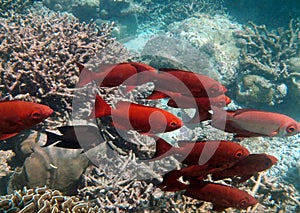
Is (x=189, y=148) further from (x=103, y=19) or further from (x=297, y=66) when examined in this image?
(x=103, y=19)

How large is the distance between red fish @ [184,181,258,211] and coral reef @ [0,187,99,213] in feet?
4.28

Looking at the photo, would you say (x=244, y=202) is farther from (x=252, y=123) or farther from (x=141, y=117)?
(x=141, y=117)

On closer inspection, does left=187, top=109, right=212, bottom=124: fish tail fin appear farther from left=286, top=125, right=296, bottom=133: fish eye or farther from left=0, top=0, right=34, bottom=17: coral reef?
left=0, top=0, right=34, bottom=17: coral reef

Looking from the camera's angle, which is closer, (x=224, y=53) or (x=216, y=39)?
(x=224, y=53)

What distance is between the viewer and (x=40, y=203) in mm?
3002

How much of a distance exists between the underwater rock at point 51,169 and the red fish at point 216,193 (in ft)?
5.67

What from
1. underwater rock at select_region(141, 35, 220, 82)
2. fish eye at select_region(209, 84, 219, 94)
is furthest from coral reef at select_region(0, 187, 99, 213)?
underwater rock at select_region(141, 35, 220, 82)

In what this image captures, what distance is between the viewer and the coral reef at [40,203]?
2.96 meters

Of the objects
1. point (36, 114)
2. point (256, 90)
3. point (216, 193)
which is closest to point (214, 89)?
point (216, 193)

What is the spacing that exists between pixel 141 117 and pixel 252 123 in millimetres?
1095

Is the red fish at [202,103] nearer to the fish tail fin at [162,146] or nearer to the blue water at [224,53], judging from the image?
the fish tail fin at [162,146]

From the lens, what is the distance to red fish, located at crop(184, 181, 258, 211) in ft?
8.36

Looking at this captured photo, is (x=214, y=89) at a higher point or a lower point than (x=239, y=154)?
higher

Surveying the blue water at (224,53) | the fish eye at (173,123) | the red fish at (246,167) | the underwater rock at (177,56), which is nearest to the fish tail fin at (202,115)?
the fish eye at (173,123)
